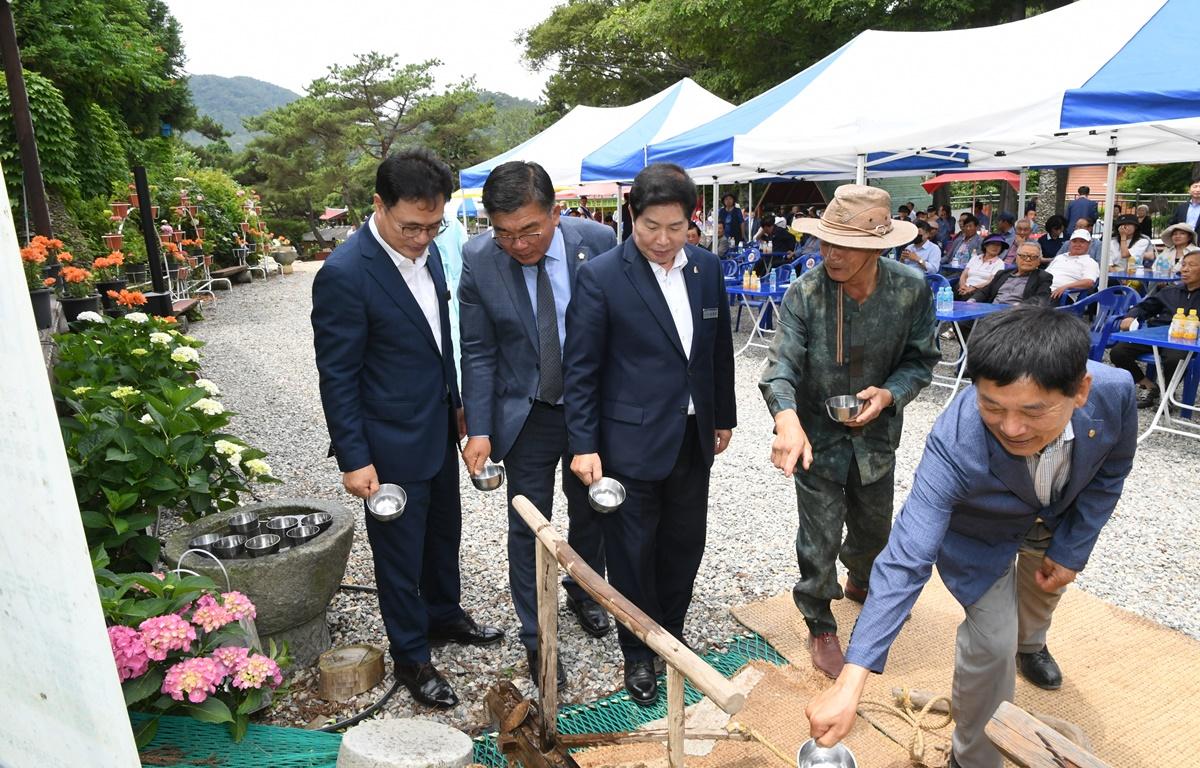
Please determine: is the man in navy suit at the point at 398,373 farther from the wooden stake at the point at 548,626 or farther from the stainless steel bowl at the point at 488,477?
the wooden stake at the point at 548,626

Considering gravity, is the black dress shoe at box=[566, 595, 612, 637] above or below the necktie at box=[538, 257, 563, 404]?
below

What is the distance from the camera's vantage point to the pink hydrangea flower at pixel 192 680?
7.16ft

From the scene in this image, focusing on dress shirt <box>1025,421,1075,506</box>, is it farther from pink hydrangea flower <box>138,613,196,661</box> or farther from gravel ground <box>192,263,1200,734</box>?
pink hydrangea flower <box>138,613,196,661</box>

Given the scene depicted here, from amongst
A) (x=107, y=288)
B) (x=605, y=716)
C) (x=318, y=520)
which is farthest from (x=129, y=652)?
(x=107, y=288)

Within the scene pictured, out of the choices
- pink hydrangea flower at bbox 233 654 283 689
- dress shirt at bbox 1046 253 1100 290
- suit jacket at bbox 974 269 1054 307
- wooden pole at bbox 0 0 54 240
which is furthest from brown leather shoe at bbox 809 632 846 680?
wooden pole at bbox 0 0 54 240

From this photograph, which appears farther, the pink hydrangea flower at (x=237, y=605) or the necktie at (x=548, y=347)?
the necktie at (x=548, y=347)

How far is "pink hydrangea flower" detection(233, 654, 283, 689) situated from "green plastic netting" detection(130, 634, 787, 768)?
0.17m

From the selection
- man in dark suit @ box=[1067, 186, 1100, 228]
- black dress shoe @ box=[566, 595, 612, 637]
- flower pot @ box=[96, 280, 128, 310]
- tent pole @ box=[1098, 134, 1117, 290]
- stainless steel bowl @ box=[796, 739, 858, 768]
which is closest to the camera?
stainless steel bowl @ box=[796, 739, 858, 768]

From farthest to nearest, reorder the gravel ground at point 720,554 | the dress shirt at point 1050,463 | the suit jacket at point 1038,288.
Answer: the suit jacket at point 1038,288 < the gravel ground at point 720,554 < the dress shirt at point 1050,463

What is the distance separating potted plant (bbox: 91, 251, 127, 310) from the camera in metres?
7.53

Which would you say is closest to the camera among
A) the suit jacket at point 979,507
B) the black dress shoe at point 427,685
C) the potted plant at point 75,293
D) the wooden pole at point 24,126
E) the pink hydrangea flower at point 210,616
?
the suit jacket at point 979,507

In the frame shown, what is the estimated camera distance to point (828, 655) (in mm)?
2943

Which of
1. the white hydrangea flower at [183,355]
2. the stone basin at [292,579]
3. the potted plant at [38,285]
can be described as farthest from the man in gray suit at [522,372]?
the potted plant at [38,285]

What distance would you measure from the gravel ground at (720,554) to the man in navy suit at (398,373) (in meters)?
0.35
